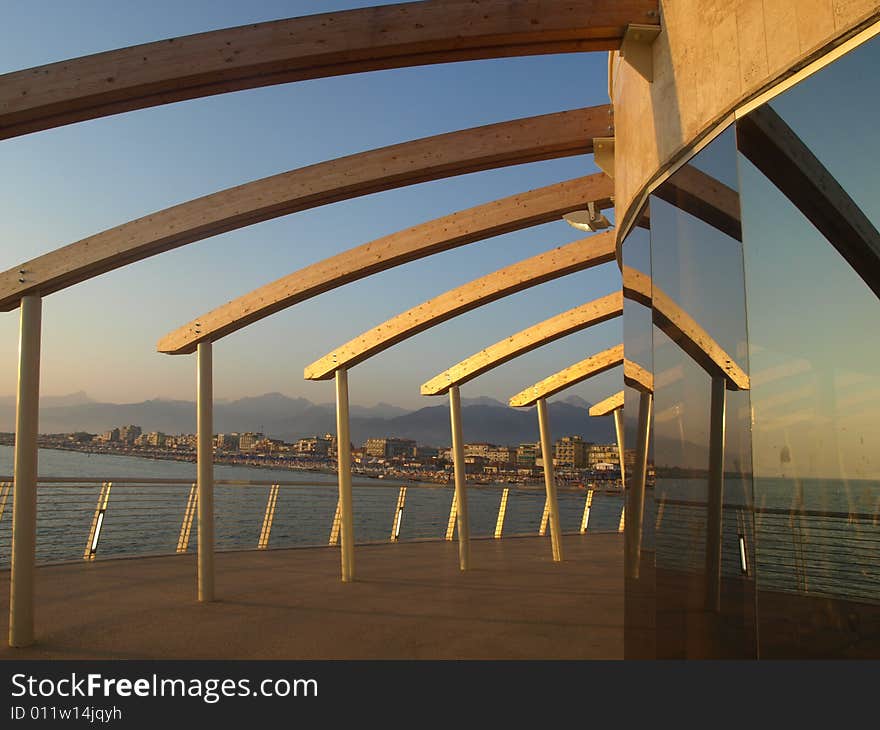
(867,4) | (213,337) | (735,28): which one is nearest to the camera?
(867,4)

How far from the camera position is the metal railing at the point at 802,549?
8.09 ft

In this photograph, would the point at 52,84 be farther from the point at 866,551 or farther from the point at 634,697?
the point at 866,551

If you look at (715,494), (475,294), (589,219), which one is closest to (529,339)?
(475,294)

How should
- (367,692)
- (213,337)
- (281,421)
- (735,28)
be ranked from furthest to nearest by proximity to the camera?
(281,421) < (213,337) < (735,28) < (367,692)

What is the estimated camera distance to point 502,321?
2244cm

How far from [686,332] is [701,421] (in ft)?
1.70

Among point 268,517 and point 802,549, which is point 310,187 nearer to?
point 802,549

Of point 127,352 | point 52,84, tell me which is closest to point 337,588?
point 52,84

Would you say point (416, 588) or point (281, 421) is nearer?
point (416, 588)

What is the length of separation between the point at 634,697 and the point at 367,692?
88cm

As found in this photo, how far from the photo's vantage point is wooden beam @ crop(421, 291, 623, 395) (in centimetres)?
1028

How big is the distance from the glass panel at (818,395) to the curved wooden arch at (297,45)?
182 centimetres

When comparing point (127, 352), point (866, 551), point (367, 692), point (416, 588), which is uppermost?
point (127, 352)

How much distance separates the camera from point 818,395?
271cm
